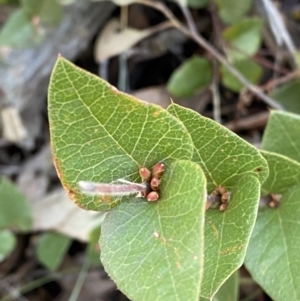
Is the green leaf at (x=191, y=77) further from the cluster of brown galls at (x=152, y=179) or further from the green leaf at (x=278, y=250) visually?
the cluster of brown galls at (x=152, y=179)

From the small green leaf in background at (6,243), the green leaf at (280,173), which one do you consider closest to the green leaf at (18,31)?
the small green leaf in background at (6,243)

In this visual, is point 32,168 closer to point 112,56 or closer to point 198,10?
point 112,56

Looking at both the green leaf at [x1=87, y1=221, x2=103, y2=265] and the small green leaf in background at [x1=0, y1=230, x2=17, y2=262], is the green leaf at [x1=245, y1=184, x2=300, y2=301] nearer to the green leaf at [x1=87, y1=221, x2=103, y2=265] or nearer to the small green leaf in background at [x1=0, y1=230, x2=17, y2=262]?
the green leaf at [x1=87, y1=221, x2=103, y2=265]

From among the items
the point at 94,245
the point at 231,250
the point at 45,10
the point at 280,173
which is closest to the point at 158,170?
the point at 231,250

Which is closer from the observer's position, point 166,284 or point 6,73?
point 166,284

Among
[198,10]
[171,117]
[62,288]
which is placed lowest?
[62,288]

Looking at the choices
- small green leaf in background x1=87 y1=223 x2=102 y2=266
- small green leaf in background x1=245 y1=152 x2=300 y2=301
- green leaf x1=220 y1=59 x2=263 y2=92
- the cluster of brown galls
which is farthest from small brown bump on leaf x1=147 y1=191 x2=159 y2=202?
green leaf x1=220 y1=59 x2=263 y2=92

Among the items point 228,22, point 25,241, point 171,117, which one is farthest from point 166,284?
point 25,241
